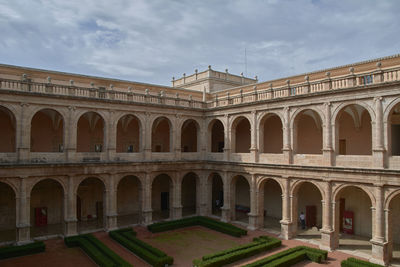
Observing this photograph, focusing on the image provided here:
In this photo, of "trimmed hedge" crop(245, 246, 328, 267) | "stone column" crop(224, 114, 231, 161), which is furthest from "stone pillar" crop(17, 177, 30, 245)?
"stone column" crop(224, 114, 231, 161)

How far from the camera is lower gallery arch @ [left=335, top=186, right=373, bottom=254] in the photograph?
78.0ft

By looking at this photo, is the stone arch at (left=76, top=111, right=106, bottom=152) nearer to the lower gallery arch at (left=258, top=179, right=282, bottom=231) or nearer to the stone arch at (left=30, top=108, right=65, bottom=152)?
the stone arch at (left=30, top=108, right=65, bottom=152)

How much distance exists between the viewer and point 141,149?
27078 mm

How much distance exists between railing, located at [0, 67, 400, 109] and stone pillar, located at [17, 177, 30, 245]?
21.4 feet

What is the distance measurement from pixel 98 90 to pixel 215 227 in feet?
47.4

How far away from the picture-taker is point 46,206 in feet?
88.5

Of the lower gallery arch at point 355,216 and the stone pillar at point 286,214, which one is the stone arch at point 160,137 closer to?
the stone pillar at point 286,214

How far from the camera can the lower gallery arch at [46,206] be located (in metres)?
26.3

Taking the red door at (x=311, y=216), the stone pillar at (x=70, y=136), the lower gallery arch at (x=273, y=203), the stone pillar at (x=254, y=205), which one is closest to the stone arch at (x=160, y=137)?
the stone pillar at (x=70, y=136)

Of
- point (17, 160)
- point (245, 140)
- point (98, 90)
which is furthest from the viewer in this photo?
point (245, 140)

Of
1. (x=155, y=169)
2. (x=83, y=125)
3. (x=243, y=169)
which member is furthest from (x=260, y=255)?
(x=83, y=125)

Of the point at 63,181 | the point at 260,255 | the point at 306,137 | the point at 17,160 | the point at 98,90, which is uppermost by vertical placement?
the point at 98,90

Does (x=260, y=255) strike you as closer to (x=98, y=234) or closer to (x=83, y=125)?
(x=98, y=234)

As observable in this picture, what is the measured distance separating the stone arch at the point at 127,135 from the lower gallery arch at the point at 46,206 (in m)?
6.57
